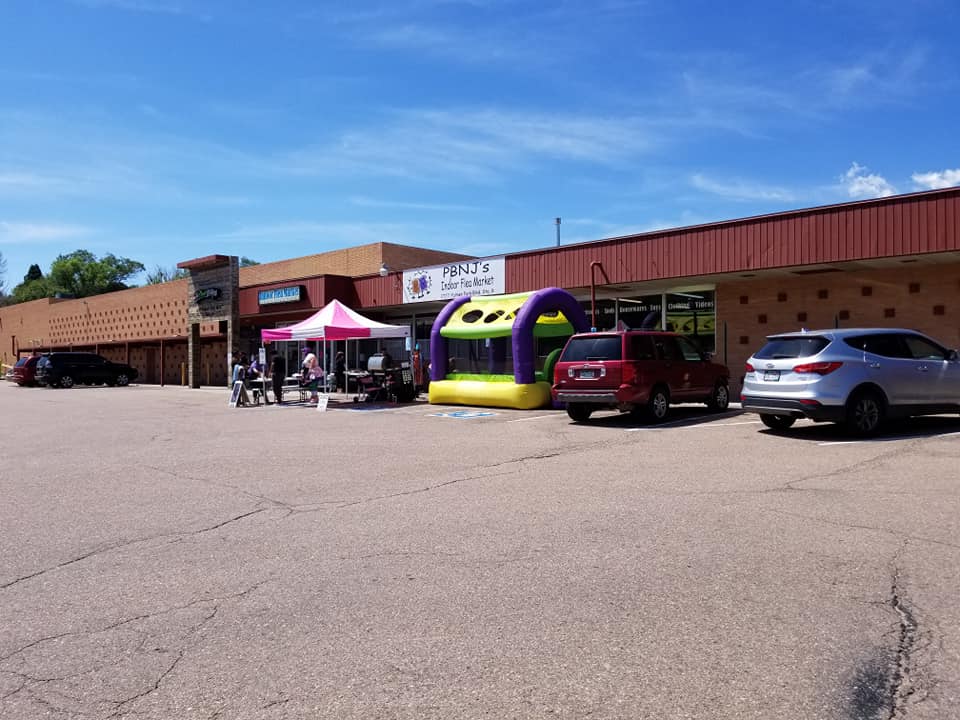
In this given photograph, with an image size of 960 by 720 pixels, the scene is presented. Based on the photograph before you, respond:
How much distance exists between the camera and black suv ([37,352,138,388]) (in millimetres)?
36531

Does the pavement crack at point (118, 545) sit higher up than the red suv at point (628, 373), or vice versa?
the red suv at point (628, 373)

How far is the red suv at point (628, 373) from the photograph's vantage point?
1393 centimetres

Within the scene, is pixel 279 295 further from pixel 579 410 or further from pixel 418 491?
pixel 418 491

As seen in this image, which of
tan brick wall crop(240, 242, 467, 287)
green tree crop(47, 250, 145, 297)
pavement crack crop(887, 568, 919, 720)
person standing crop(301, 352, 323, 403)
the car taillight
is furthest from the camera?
green tree crop(47, 250, 145, 297)

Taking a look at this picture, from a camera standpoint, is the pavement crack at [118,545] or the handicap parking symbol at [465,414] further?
the handicap parking symbol at [465,414]

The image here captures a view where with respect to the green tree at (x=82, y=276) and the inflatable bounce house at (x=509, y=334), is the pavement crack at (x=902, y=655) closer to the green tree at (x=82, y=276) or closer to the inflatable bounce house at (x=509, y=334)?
the inflatable bounce house at (x=509, y=334)

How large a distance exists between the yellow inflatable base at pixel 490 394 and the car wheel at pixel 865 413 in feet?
26.4

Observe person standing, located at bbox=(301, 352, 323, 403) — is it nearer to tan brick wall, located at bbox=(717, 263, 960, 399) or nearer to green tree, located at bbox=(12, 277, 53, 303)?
tan brick wall, located at bbox=(717, 263, 960, 399)

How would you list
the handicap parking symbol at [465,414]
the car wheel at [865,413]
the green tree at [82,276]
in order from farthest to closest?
the green tree at [82,276] < the handicap parking symbol at [465,414] < the car wheel at [865,413]

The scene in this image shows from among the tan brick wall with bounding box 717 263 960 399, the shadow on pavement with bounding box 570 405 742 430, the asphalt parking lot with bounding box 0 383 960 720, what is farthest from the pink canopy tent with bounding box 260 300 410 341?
the asphalt parking lot with bounding box 0 383 960 720

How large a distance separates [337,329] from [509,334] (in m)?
4.96

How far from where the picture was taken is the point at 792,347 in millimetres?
11828

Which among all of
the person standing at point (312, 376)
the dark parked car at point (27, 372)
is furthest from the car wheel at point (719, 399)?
the dark parked car at point (27, 372)

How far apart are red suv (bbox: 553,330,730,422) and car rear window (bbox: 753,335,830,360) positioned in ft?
7.95
